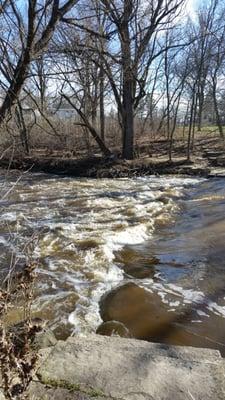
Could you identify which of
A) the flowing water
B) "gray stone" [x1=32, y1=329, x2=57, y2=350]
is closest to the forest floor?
the flowing water

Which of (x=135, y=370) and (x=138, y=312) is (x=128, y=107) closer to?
(x=138, y=312)

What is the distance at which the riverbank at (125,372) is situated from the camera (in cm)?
275

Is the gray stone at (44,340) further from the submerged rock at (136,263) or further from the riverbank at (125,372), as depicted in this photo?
the submerged rock at (136,263)

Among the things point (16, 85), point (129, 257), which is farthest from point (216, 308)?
point (16, 85)

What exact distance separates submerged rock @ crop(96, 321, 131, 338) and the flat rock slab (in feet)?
3.97

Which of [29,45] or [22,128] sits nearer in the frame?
[29,45]

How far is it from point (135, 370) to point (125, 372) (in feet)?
0.24

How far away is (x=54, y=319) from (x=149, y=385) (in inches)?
93.7

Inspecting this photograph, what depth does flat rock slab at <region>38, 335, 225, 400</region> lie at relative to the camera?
2.79m

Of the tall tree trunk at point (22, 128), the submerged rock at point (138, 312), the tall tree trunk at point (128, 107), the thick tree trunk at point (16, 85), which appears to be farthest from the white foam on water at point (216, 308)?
the tall tree trunk at point (22, 128)

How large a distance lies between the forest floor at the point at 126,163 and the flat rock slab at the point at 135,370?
13364 mm

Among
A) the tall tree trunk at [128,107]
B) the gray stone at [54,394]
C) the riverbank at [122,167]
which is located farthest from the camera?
the riverbank at [122,167]

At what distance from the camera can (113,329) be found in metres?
4.78

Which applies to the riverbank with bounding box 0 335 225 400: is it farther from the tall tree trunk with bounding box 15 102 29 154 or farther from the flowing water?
the tall tree trunk with bounding box 15 102 29 154
